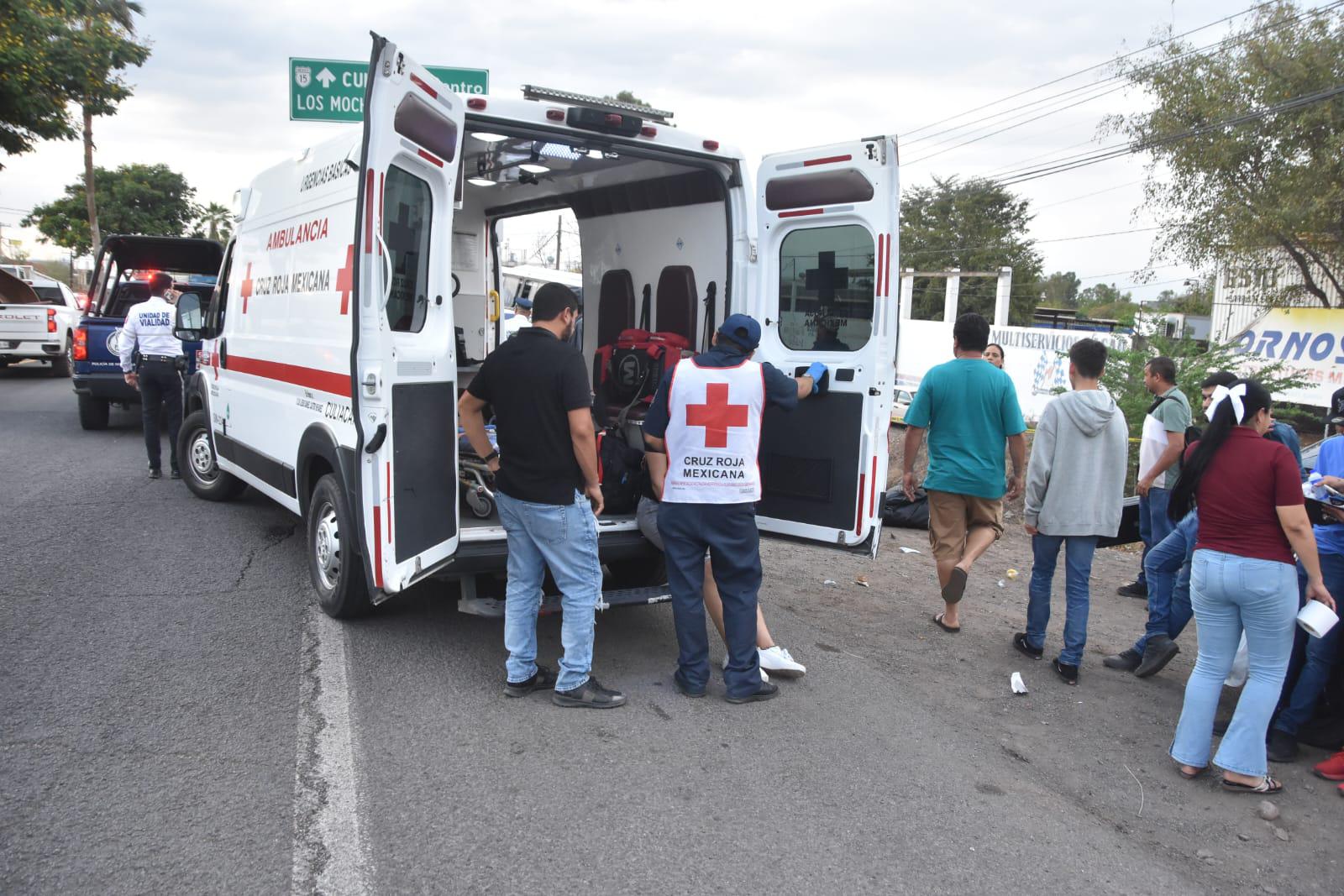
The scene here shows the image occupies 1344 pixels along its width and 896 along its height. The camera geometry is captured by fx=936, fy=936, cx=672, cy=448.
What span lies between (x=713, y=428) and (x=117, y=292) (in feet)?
32.6

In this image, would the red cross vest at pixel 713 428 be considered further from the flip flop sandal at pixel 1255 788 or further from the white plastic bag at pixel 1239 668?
the white plastic bag at pixel 1239 668

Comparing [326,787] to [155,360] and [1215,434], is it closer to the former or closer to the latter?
Answer: [1215,434]

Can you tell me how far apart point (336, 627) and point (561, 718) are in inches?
63.5

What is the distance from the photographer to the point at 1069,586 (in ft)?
16.2

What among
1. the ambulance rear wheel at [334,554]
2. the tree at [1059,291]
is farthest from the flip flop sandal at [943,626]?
the tree at [1059,291]

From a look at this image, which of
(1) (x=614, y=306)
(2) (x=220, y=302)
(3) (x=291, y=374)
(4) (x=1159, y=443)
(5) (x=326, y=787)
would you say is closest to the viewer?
(5) (x=326, y=787)

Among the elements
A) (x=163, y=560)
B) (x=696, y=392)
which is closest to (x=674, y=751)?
(x=696, y=392)

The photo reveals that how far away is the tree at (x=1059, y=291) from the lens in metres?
55.6

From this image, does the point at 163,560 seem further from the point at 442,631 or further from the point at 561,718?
the point at 561,718

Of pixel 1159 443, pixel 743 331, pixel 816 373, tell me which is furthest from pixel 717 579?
pixel 1159 443

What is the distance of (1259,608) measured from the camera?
3.61 meters

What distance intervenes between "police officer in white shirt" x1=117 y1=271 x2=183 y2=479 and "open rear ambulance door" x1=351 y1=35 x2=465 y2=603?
516 centimetres

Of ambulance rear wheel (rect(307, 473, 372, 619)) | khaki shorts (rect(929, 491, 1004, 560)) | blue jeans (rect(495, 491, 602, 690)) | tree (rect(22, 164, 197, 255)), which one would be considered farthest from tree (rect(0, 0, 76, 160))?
tree (rect(22, 164, 197, 255))

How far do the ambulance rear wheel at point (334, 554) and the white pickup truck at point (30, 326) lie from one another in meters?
13.7
